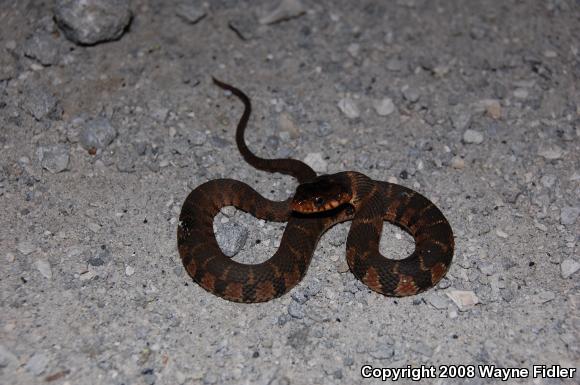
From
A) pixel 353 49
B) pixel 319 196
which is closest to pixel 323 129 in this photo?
pixel 319 196

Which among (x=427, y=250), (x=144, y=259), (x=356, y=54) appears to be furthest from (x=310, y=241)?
(x=356, y=54)

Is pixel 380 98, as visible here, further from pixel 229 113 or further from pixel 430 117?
pixel 229 113

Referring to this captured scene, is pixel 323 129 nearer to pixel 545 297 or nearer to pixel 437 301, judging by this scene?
pixel 437 301

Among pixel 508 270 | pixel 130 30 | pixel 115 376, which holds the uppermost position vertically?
pixel 130 30

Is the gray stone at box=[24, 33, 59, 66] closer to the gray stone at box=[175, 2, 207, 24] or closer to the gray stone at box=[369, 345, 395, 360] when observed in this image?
the gray stone at box=[175, 2, 207, 24]

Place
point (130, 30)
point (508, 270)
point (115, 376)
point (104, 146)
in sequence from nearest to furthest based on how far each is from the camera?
point (115, 376), point (508, 270), point (104, 146), point (130, 30)

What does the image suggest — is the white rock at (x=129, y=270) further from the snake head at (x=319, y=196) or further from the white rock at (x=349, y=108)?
the white rock at (x=349, y=108)

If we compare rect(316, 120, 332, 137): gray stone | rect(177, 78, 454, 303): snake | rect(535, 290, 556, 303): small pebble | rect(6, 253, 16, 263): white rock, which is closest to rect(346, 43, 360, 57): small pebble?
rect(316, 120, 332, 137): gray stone
